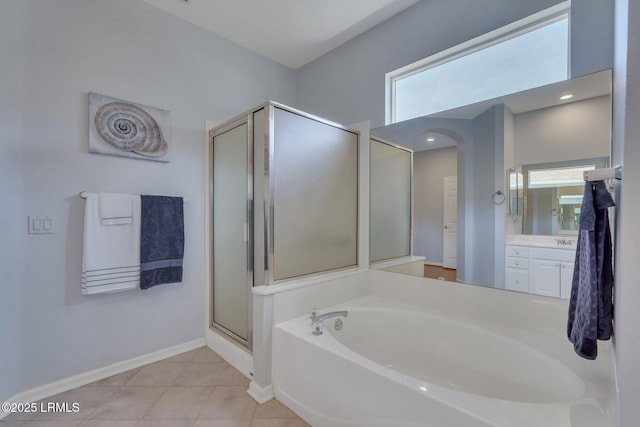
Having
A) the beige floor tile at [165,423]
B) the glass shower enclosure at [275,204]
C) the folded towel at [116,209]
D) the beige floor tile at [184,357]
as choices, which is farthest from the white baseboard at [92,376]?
the folded towel at [116,209]

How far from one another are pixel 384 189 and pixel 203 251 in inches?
68.2

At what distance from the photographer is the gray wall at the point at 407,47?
150 cm

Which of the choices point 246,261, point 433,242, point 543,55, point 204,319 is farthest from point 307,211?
point 543,55

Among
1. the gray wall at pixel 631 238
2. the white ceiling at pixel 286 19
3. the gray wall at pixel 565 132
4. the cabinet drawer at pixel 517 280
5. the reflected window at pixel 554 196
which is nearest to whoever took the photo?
the gray wall at pixel 631 238

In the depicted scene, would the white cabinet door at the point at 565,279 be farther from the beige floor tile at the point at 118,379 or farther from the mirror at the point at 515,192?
the beige floor tile at the point at 118,379

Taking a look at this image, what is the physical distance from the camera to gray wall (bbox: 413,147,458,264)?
2127 millimetres

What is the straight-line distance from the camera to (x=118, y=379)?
2002 millimetres

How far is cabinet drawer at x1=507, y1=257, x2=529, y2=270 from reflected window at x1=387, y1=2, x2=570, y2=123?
1060mm

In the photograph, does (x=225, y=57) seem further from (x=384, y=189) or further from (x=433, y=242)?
(x=433, y=242)

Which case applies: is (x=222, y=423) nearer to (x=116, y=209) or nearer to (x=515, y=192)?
(x=116, y=209)

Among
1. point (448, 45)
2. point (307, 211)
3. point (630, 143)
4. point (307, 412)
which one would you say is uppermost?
point (448, 45)

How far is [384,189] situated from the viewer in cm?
250

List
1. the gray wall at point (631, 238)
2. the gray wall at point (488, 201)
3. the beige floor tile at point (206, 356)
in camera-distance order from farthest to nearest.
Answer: the beige floor tile at point (206, 356), the gray wall at point (488, 201), the gray wall at point (631, 238)

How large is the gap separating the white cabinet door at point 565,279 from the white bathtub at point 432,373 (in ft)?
0.63
